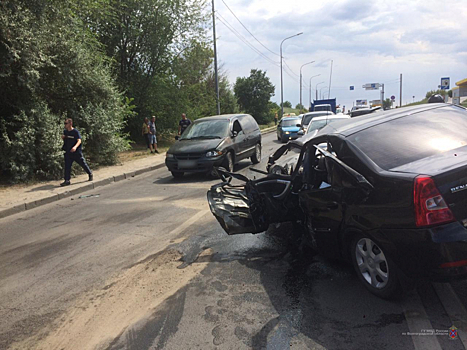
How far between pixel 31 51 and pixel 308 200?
981 centimetres

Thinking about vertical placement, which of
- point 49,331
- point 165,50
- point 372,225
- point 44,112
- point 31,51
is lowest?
point 49,331

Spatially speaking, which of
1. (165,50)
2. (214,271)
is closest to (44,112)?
(214,271)

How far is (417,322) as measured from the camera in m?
3.01

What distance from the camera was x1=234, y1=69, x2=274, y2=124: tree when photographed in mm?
48625

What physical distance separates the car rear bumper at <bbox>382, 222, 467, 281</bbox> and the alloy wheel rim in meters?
0.31

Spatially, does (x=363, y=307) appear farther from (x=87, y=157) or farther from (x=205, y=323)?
(x=87, y=157)

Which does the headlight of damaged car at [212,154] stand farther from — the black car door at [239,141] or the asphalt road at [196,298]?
the asphalt road at [196,298]

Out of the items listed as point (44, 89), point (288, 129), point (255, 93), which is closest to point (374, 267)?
point (44, 89)

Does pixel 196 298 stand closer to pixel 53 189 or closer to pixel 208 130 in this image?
pixel 53 189

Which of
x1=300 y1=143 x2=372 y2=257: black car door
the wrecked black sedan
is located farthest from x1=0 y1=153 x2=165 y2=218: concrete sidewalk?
x1=300 y1=143 x2=372 y2=257: black car door

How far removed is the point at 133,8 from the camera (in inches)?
814

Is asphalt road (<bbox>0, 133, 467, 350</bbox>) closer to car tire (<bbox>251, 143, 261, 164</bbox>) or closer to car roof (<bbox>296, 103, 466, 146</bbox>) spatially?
→ car roof (<bbox>296, 103, 466, 146</bbox>)

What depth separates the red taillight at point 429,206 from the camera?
113 inches

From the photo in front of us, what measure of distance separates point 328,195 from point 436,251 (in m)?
1.11
